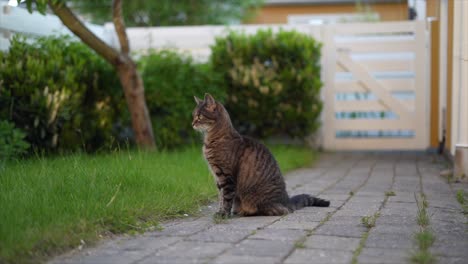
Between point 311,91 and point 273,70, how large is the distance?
2.14 feet

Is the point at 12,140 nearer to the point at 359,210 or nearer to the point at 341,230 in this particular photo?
the point at 359,210

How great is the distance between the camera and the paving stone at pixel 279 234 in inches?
148

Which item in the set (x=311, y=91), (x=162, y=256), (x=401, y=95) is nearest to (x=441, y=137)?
(x=401, y=95)

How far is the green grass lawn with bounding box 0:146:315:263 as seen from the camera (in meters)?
3.48

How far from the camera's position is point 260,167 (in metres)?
4.79

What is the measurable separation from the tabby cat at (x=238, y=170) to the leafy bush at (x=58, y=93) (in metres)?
2.90

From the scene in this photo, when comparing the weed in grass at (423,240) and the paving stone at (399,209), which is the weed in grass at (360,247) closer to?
the weed in grass at (423,240)

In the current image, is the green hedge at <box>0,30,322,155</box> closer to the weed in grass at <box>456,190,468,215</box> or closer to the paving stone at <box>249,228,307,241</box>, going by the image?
the paving stone at <box>249,228,307,241</box>

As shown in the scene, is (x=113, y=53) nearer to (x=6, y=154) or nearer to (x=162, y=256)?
(x=6, y=154)

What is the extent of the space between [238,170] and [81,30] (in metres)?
3.48

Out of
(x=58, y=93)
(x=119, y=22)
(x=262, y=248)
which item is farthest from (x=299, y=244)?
(x=119, y=22)

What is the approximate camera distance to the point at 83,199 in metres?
4.29

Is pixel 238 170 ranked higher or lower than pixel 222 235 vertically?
higher

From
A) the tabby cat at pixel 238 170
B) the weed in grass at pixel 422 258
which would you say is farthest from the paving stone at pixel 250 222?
the weed in grass at pixel 422 258
